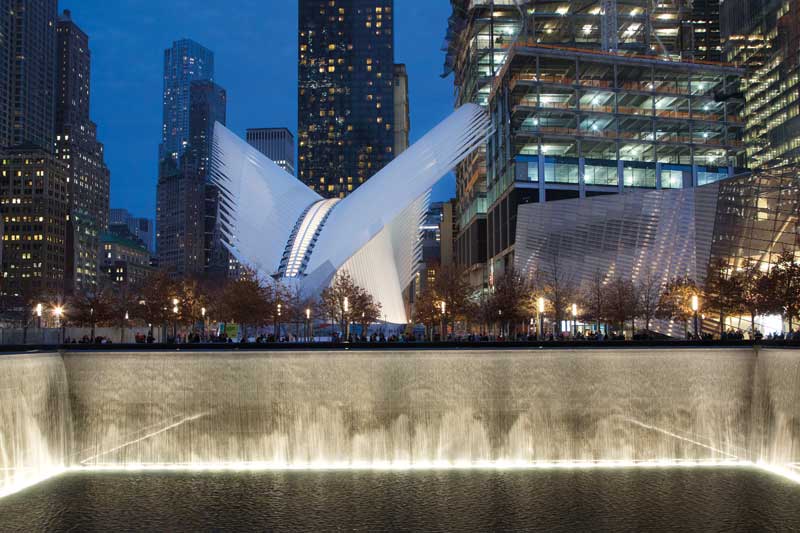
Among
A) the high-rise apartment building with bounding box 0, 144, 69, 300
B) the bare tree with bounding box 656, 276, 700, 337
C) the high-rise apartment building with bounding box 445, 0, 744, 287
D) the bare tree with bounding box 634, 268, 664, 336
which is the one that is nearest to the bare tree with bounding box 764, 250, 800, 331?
the bare tree with bounding box 656, 276, 700, 337

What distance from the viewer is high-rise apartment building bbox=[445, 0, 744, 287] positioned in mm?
87000

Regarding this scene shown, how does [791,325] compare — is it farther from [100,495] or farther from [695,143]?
[695,143]

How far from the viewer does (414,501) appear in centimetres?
1895

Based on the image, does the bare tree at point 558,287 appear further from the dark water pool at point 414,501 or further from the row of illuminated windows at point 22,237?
the row of illuminated windows at point 22,237

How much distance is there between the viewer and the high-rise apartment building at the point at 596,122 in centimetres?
8700

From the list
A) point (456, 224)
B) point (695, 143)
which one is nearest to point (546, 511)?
point (695, 143)

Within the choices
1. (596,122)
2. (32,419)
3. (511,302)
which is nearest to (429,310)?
(511,302)

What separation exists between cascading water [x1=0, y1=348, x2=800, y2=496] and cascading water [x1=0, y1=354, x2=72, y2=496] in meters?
0.24

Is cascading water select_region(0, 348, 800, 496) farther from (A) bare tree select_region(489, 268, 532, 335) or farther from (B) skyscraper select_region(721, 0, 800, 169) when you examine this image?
(B) skyscraper select_region(721, 0, 800, 169)

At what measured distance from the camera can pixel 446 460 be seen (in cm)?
2312

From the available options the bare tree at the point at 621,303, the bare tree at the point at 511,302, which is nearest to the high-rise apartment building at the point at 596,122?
the bare tree at the point at 511,302

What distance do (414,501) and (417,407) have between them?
5099mm

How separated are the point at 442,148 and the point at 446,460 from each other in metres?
43.5

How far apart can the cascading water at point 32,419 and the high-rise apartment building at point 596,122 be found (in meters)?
66.8
